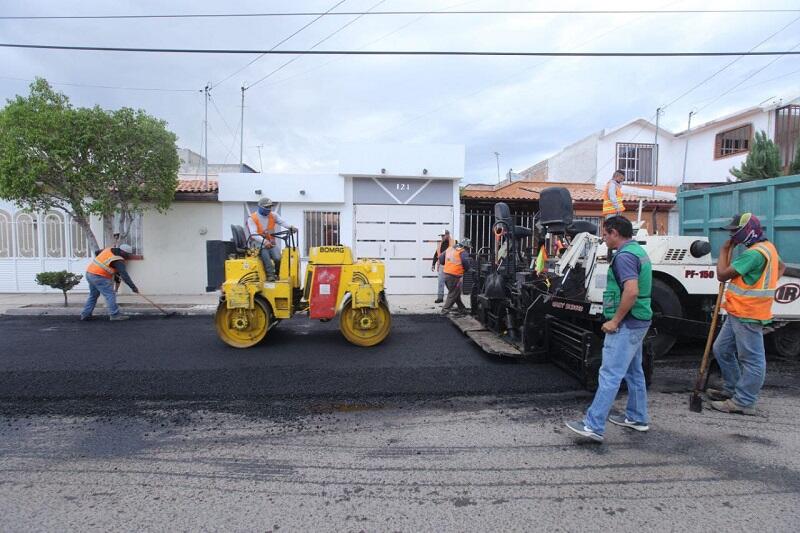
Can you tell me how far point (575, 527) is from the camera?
8.45 ft

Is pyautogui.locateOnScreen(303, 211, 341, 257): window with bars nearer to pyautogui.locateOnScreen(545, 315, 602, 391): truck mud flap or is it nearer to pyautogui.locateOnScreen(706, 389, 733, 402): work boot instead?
pyautogui.locateOnScreen(545, 315, 602, 391): truck mud flap

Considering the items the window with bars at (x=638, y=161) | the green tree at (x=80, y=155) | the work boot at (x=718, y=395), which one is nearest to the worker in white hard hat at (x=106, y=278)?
the green tree at (x=80, y=155)

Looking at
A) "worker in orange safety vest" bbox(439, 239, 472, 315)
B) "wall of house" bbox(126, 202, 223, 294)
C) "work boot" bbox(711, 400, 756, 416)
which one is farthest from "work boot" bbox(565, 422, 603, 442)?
"wall of house" bbox(126, 202, 223, 294)

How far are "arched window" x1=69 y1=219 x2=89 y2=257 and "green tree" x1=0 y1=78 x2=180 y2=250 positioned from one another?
170cm

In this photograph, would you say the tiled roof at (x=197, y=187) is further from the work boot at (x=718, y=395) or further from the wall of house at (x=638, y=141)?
the wall of house at (x=638, y=141)

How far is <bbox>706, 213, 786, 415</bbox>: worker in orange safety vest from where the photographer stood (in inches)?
160

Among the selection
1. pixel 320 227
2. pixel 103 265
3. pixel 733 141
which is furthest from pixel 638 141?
pixel 103 265

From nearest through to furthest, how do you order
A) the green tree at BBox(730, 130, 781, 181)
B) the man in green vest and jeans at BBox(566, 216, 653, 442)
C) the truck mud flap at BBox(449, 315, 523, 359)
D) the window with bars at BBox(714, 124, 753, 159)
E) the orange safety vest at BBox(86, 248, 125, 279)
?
the man in green vest and jeans at BBox(566, 216, 653, 442)
the truck mud flap at BBox(449, 315, 523, 359)
the orange safety vest at BBox(86, 248, 125, 279)
the green tree at BBox(730, 130, 781, 181)
the window with bars at BBox(714, 124, 753, 159)

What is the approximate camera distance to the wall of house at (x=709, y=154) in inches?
781

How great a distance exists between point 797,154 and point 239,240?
1539 cm

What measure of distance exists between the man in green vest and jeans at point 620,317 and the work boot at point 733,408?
1304 millimetres

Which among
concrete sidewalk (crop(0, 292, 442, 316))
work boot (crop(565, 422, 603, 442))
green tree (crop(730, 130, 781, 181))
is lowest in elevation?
work boot (crop(565, 422, 603, 442))

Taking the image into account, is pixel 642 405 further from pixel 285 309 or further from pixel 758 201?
pixel 285 309

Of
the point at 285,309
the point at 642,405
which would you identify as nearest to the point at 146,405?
the point at 285,309
